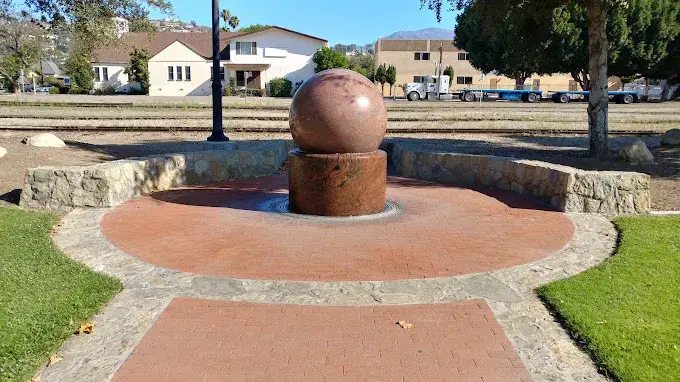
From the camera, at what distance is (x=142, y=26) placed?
15.2 m

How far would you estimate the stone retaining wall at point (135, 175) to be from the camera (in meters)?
8.00

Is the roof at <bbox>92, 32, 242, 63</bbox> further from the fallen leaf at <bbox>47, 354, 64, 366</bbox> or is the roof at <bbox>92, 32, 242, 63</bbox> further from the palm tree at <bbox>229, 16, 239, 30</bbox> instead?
the fallen leaf at <bbox>47, 354, 64, 366</bbox>

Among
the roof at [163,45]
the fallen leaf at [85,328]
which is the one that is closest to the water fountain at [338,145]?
the fallen leaf at [85,328]

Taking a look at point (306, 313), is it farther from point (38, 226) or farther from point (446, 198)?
point (446, 198)

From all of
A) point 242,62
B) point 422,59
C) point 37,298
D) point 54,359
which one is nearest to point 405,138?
point 37,298

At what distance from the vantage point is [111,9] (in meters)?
14.5

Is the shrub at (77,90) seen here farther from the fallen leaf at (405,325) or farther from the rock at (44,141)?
the fallen leaf at (405,325)

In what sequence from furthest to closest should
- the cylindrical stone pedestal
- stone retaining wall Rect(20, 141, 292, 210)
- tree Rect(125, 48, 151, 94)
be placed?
tree Rect(125, 48, 151, 94) < stone retaining wall Rect(20, 141, 292, 210) < the cylindrical stone pedestal

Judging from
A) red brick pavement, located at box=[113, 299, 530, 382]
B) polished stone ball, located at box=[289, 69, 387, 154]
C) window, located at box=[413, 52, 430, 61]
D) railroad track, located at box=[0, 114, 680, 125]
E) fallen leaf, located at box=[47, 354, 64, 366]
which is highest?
window, located at box=[413, 52, 430, 61]

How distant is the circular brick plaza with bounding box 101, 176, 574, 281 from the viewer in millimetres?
5566

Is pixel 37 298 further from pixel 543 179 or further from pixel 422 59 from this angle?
pixel 422 59

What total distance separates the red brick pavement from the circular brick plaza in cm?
81

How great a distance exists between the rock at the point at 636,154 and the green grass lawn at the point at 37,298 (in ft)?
35.6

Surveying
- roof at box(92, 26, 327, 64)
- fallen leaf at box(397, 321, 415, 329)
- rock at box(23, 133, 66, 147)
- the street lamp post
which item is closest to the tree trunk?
the street lamp post
